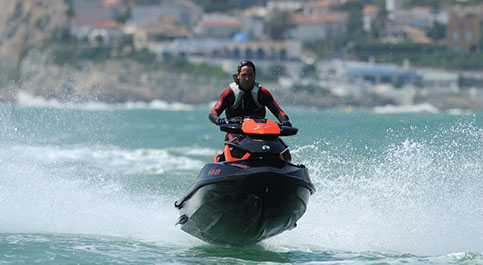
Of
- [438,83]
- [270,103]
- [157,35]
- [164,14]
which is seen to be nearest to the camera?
[270,103]

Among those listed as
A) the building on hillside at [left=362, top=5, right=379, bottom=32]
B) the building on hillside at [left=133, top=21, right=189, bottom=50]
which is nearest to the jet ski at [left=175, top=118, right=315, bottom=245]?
the building on hillside at [left=133, top=21, right=189, bottom=50]

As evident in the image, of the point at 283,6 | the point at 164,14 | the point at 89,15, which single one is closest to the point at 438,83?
the point at 283,6

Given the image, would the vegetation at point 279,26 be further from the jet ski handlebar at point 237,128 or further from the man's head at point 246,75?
the jet ski handlebar at point 237,128

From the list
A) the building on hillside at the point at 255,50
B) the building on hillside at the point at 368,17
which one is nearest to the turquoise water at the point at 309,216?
the building on hillside at the point at 255,50

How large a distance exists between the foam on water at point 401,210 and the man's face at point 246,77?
1.88 meters

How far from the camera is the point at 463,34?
12069cm

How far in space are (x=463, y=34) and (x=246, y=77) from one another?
115940 mm

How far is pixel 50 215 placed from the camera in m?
11.1

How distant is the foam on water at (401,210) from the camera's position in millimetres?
9867

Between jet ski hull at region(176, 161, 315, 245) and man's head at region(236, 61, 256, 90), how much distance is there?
0.95 meters

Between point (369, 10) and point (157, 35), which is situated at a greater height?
point (369, 10)

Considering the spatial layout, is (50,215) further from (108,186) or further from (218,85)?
(218,85)

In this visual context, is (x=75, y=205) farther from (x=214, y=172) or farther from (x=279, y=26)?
(x=279, y=26)

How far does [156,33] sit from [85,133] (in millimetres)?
102795
